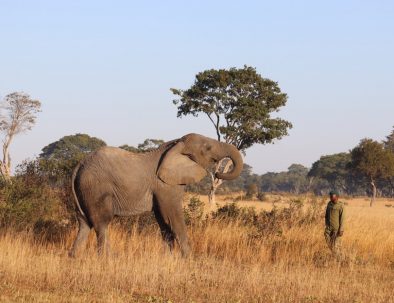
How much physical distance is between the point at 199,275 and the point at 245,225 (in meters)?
6.43

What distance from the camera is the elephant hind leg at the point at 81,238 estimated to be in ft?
46.9

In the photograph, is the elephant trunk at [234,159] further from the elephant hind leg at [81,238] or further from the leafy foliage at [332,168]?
the leafy foliage at [332,168]

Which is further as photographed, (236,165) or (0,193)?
(0,193)

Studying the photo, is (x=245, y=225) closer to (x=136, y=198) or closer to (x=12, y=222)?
(x=136, y=198)

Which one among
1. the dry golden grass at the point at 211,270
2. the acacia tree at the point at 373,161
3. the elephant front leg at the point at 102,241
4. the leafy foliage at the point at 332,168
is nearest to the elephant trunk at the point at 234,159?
the dry golden grass at the point at 211,270

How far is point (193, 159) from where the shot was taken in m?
15.3

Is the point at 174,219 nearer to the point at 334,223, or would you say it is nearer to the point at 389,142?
the point at 334,223

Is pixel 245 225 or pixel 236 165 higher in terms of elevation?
pixel 236 165

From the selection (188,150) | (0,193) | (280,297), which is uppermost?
(188,150)

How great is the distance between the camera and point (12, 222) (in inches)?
650

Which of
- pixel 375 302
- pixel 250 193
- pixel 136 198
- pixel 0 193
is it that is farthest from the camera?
pixel 250 193

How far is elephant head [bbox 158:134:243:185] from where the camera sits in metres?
14.8

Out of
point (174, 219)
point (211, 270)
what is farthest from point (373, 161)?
point (211, 270)

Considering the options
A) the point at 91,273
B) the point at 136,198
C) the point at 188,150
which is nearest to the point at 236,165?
the point at 188,150
